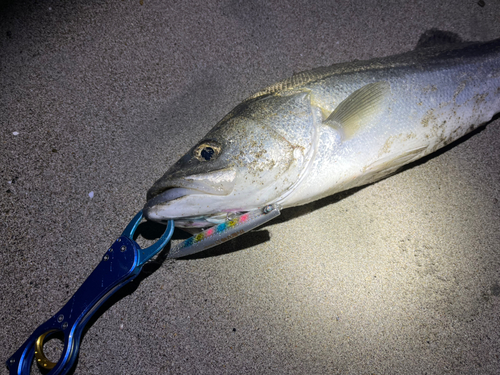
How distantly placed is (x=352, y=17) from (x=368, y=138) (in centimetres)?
116

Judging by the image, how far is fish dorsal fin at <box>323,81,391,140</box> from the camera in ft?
4.47

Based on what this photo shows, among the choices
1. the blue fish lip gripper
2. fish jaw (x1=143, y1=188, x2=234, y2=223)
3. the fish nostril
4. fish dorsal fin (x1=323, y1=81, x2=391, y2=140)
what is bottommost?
the blue fish lip gripper

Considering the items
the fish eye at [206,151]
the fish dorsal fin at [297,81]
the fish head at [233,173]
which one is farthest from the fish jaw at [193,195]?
the fish dorsal fin at [297,81]

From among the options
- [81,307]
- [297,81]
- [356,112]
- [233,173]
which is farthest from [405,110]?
[81,307]

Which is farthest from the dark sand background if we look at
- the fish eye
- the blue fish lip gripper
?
the fish eye

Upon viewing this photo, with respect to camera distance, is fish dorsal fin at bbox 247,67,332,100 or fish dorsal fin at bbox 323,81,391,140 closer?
fish dorsal fin at bbox 323,81,391,140

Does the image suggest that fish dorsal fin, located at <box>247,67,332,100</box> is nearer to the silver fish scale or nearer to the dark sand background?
the silver fish scale

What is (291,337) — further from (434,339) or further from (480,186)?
(480,186)

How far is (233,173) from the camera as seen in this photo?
1232 millimetres

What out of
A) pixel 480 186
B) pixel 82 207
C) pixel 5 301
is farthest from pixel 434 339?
pixel 5 301

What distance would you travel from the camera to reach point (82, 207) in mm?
1573

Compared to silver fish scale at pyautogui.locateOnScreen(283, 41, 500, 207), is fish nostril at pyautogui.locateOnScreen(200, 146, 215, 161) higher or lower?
lower

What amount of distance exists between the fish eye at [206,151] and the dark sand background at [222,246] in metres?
0.43

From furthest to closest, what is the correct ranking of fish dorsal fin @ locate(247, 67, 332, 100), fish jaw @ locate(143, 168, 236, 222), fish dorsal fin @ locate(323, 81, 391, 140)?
fish dorsal fin @ locate(247, 67, 332, 100), fish dorsal fin @ locate(323, 81, 391, 140), fish jaw @ locate(143, 168, 236, 222)
